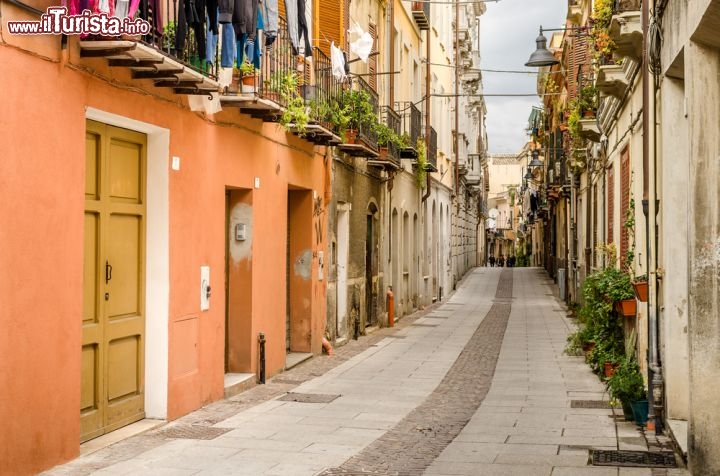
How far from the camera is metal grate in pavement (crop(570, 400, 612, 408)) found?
1107cm

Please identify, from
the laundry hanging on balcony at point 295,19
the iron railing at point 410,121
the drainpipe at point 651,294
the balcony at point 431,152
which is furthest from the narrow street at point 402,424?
the balcony at point 431,152

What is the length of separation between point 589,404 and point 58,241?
655 cm

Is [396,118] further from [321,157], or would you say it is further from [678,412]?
[678,412]

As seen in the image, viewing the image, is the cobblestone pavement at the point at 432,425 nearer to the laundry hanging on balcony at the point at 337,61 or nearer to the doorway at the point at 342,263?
the doorway at the point at 342,263

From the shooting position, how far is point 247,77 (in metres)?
11.3

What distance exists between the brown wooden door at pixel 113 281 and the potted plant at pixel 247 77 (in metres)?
2.01

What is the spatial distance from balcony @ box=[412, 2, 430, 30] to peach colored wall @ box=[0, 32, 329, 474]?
650 inches

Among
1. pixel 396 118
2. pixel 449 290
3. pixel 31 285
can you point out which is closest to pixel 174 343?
pixel 31 285

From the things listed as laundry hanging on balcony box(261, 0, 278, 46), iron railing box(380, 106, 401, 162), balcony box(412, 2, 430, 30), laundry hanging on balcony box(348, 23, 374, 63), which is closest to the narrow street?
laundry hanging on balcony box(261, 0, 278, 46)

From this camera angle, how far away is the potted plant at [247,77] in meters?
11.2

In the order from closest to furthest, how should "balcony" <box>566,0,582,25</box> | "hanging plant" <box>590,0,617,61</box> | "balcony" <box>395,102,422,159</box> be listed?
"hanging plant" <box>590,0,617,61</box>, "balcony" <box>395,102,422,159</box>, "balcony" <box>566,0,582,25</box>

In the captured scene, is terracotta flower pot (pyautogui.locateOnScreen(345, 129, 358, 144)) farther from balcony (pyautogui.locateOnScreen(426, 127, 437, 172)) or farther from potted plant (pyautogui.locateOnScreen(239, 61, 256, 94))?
balcony (pyautogui.locateOnScreen(426, 127, 437, 172))

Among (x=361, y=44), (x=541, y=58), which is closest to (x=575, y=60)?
(x=541, y=58)

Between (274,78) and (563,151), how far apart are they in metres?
19.1
